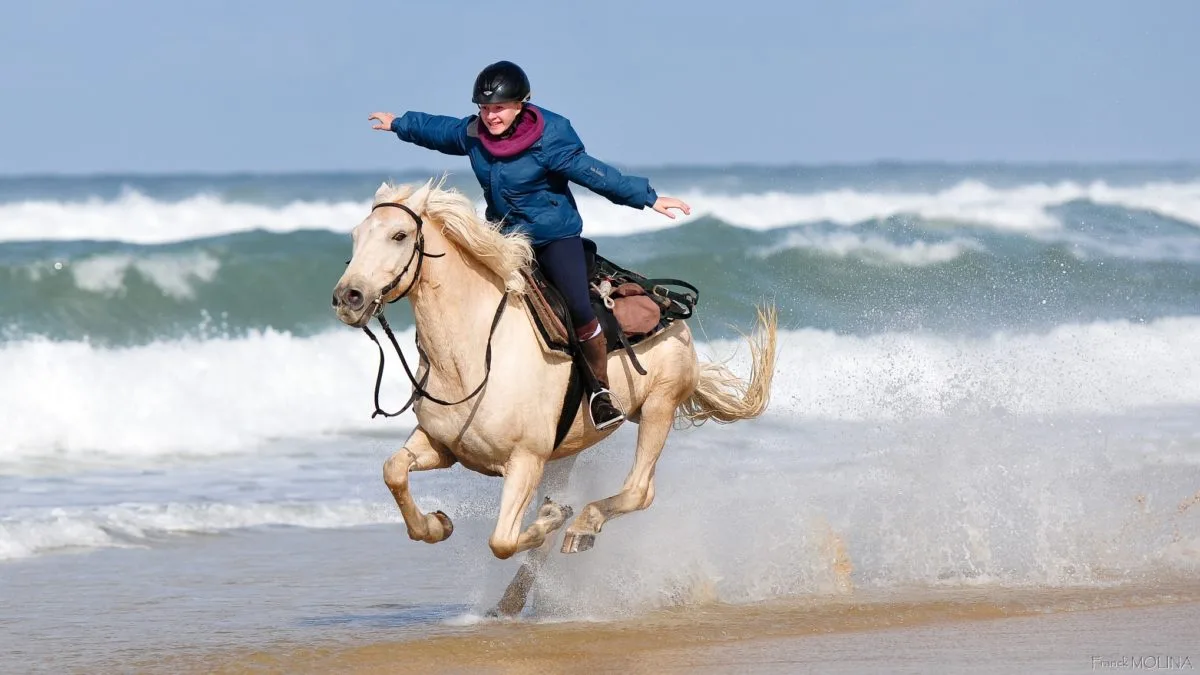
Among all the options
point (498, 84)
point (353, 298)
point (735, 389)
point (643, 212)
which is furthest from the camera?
point (643, 212)

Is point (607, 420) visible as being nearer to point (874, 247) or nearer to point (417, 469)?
point (417, 469)

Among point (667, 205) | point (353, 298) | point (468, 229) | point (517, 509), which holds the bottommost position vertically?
point (517, 509)

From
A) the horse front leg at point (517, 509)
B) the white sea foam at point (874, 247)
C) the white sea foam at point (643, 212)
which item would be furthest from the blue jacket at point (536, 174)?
the white sea foam at point (643, 212)

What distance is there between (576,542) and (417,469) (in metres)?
0.90

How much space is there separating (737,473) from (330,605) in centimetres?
408

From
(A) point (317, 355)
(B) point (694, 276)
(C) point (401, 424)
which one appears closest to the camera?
(C) point (401, 424)

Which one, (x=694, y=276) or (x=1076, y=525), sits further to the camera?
(x=694, y=276)

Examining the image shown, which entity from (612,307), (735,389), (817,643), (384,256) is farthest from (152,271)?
(817,643)

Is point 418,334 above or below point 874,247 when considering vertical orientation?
below

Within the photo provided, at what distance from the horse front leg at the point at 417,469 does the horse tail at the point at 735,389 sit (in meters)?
1.96

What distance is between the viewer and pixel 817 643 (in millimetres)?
6918

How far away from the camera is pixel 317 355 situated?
57.9 feet

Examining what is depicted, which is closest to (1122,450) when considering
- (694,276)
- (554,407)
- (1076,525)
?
(1076,525)

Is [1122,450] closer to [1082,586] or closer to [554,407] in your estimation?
[1082,586]
